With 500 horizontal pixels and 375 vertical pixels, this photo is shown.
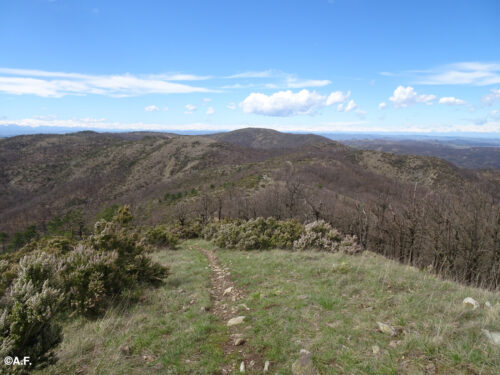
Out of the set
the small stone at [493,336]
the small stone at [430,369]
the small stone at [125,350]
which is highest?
the small stone at [493,336]

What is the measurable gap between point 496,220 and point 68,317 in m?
19.5

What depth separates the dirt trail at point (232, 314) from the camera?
4164 millimetres

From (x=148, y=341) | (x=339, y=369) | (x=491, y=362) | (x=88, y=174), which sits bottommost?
(x=88, y=174)

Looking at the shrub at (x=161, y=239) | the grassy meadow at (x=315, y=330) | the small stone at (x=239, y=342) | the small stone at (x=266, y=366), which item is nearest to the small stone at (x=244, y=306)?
the grassy meadow at (x=315, y=330)

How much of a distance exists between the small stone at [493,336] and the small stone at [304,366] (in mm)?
2627

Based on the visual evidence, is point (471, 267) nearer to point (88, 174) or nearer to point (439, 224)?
point (439, 224)

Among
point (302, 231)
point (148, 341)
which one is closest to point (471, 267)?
point (302, 231)

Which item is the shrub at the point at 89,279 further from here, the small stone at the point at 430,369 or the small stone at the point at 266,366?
the small stone at the point at 430,369

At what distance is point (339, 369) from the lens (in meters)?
3.74

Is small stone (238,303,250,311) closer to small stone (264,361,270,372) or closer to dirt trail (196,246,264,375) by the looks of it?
dirt trail (196,246,264,375)

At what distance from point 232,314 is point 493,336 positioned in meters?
4.66

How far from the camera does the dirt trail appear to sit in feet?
13.7

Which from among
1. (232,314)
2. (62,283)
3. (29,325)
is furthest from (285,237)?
(29,325)

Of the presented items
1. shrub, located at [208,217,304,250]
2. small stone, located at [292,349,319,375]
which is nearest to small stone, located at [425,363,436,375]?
small stone, located at [292,349,319,375]
